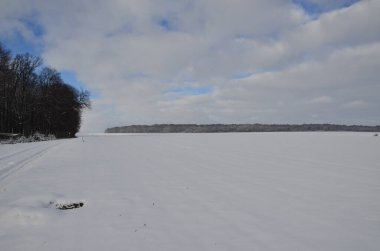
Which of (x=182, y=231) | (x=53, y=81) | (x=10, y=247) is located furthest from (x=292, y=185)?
(x=53, y=81)

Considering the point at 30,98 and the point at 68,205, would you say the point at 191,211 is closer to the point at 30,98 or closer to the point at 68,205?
the point at 68,205

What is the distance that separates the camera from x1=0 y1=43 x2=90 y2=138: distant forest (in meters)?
51.8

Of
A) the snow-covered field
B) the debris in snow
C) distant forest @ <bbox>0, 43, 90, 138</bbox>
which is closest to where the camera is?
the snow-covered field

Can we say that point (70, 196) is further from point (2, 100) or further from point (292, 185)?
point (2, 100)

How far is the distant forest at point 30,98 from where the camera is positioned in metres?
51.8

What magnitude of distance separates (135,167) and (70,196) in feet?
17.0

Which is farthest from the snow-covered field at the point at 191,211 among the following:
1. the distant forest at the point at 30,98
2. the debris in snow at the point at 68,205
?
the distant forest at the point at 30,98

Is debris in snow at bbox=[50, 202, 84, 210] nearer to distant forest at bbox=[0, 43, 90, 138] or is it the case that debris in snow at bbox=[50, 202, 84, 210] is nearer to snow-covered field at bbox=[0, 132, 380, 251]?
snow-covered field at bbox=[0, 132, 380, 251]

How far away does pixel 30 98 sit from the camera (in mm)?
54188

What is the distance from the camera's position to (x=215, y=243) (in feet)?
15.3

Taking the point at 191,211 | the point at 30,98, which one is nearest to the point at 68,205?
the point at 191,211

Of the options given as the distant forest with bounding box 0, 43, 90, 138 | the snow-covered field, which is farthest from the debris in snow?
the distant forest with bounding box 0, 43, 90, 138

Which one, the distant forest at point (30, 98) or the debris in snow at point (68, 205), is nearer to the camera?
the debris in snow at point (68, 205)

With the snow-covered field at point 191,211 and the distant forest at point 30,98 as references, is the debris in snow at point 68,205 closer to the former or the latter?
the snow-covered field at point 191,211
